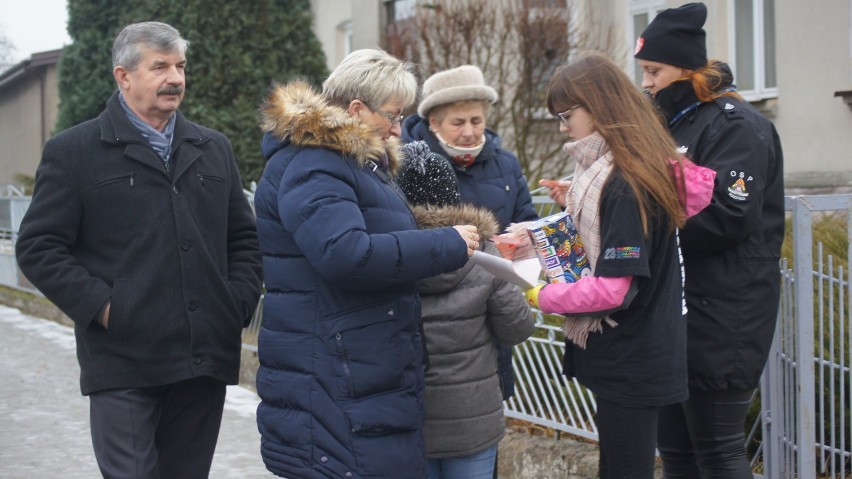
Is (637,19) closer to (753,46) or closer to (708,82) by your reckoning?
(753,46)

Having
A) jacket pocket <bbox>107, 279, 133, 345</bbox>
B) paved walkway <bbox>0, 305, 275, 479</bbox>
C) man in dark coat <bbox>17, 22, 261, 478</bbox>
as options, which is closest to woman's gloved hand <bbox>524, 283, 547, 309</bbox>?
man in dark coat <bbox>17, 22, 261, 478</bbox>

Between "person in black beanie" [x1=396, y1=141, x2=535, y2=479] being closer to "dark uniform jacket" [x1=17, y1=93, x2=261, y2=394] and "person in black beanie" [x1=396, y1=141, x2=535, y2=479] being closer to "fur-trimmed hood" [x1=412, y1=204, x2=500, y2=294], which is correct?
"fur-trimmed hood" [x1=412, y1=204, x2=500, y2=294]

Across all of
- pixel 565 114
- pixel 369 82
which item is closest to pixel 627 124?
pixel 565 114

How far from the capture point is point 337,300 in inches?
117

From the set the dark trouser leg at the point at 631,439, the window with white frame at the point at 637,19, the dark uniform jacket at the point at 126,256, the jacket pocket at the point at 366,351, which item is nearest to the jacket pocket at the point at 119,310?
the dark uniform jacket at the point at 126,256

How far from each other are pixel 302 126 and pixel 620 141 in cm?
95

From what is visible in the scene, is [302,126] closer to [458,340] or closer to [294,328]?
[294,328]

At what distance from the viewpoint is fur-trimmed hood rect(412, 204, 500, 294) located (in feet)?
10.8

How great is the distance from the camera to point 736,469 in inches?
134

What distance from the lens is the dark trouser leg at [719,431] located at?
11.1 feet

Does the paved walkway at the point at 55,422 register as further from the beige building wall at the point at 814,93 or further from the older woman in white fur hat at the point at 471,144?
the beige building wall at the point at 814,93

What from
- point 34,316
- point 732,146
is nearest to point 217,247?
point 732,146

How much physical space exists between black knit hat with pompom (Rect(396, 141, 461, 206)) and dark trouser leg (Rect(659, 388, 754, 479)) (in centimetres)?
105

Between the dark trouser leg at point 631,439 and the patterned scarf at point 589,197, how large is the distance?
242mm
